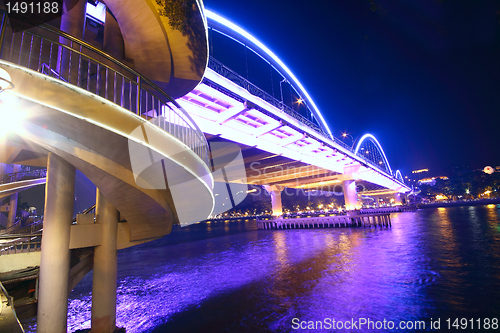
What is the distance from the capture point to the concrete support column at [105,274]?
25.6 ft

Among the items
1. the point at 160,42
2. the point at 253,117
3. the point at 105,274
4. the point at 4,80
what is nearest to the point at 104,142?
the point at 4,80

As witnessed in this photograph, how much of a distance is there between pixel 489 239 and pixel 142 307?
2659cm

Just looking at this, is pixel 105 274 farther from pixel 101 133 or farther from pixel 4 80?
pixel 4 80

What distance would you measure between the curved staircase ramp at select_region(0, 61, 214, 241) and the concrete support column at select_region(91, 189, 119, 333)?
575mm

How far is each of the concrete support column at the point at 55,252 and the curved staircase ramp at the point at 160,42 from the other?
14.3 feet

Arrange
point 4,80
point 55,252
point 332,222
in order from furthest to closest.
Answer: point 332,222, point 55,252, point 4,80

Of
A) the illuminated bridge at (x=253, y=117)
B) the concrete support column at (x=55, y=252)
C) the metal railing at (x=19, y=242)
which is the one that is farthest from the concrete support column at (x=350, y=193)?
the concrete support column at (x=55, y=252)

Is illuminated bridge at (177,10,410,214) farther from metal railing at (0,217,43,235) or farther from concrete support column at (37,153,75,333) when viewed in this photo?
metal railing at (0,217,43,235)

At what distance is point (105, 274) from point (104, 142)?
15.5ft

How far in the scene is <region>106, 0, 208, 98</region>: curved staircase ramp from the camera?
23.8 ft

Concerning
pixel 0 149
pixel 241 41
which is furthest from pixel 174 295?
pixel 241 41

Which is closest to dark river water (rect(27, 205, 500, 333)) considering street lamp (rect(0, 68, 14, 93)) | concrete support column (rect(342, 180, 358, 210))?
street lamp (rect(0, 68, 14, 93))

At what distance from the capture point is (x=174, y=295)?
1245cm

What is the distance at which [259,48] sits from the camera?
85.4 ft
